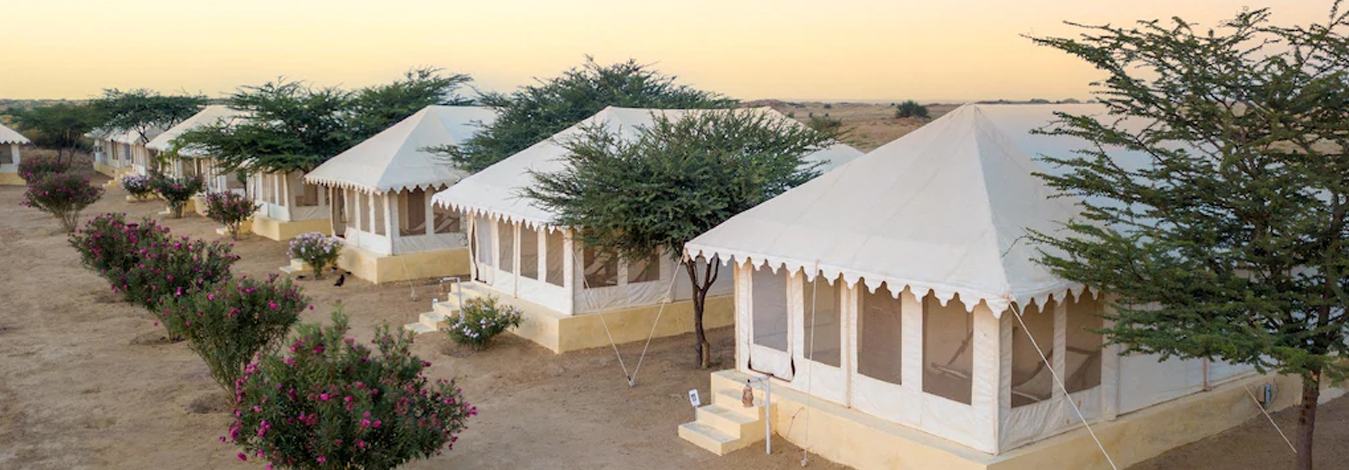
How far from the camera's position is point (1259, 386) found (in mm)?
9875

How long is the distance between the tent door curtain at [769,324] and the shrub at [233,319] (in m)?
4.40

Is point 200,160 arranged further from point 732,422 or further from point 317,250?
point 732,422

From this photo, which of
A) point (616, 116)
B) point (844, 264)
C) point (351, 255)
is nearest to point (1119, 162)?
point (844, 264)

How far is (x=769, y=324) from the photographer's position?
31.8 feet

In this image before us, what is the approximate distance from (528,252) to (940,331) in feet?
22.9

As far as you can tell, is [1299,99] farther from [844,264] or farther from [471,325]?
[471,325]

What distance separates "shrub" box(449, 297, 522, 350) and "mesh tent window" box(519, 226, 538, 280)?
90cm

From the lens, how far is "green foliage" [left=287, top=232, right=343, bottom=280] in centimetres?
1798

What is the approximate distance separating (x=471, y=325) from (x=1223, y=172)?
28.1 feet

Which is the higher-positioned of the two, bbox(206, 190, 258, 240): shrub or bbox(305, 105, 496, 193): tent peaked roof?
bbox(305, 105, 496, 193): tent peaked roof

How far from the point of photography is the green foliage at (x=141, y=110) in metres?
39.1

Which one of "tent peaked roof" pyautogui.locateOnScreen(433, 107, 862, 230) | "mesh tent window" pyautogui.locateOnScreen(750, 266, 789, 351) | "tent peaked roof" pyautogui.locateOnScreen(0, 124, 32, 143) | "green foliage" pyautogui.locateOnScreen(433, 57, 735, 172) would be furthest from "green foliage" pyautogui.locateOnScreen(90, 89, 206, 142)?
"mesh tent window" pyautogui.locateOnScreen(750, 266, 789, 351)

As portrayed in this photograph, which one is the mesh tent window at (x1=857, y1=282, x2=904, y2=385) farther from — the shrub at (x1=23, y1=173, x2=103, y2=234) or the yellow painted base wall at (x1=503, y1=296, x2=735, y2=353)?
the shrub at (x1=23, y1=173, x2=103, y2=234)

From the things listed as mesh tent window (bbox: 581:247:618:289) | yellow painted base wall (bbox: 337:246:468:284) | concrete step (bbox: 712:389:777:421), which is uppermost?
mesh tent window (bbox: 581:247:618:289)
